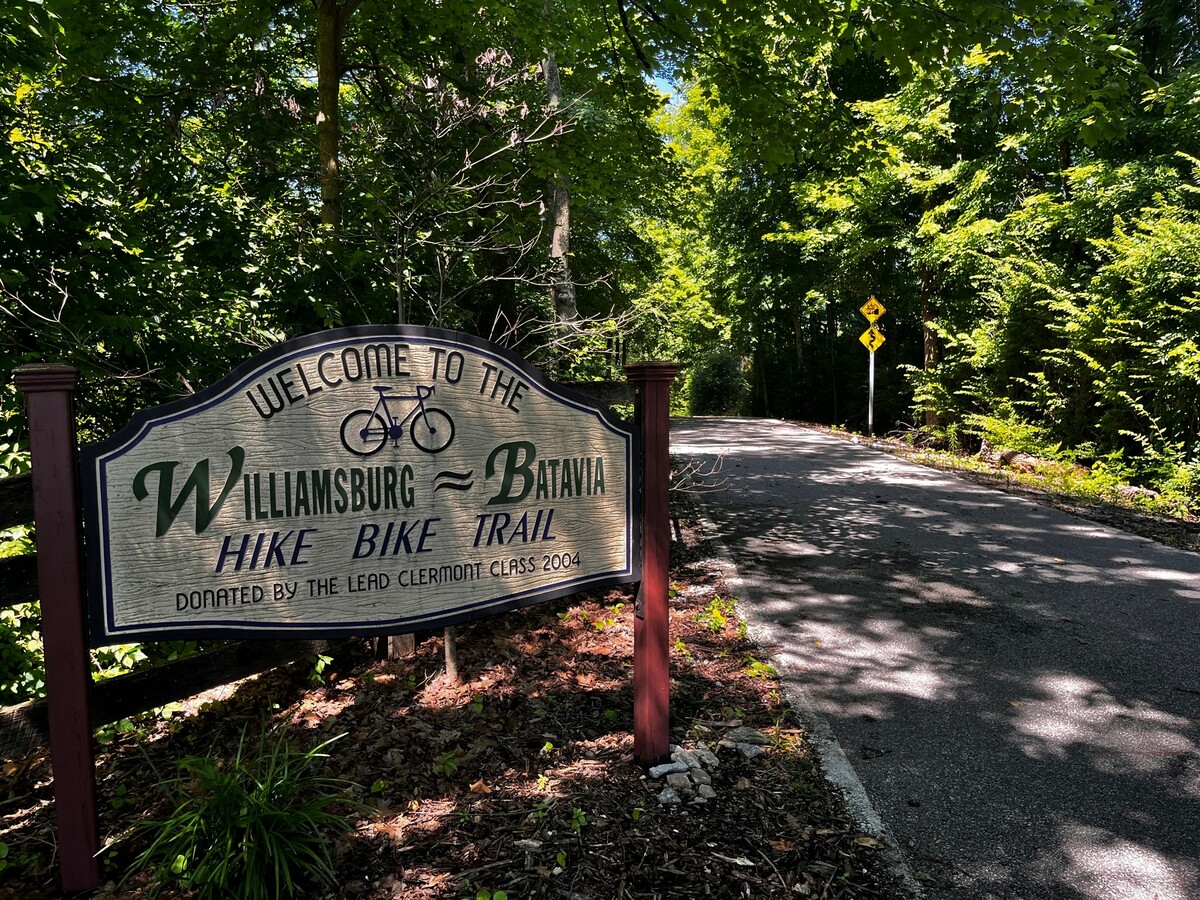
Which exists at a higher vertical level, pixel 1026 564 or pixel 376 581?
pixel 376 581

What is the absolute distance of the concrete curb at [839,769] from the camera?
2424mm

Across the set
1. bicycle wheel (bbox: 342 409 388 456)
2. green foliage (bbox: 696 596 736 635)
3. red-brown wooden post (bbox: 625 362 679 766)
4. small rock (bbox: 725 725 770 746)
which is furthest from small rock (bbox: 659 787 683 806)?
green foliage (bbox: 696 596 736 635)

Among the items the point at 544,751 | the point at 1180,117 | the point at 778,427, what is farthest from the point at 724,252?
the point at 544,751

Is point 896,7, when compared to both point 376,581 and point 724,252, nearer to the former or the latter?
point 376,581

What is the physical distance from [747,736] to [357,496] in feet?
6.80

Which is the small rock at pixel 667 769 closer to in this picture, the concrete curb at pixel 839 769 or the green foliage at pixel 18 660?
the concrete curb at pixel 839 769

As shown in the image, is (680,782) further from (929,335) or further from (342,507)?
(929,335)

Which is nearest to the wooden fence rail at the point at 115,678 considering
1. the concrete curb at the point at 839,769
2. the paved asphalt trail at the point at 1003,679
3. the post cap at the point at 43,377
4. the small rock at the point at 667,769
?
the post cap at the point at 43,377

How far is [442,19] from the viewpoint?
251 inches

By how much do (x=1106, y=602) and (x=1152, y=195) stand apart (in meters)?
7.82

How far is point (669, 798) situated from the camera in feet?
9.20

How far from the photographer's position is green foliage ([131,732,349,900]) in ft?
7.30

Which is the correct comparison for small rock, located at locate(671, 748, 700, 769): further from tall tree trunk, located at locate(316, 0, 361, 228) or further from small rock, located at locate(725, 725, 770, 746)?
tall tree trunk, located at locate(316, 0, 361, 228)

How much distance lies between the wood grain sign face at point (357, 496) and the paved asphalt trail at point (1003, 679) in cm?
155
